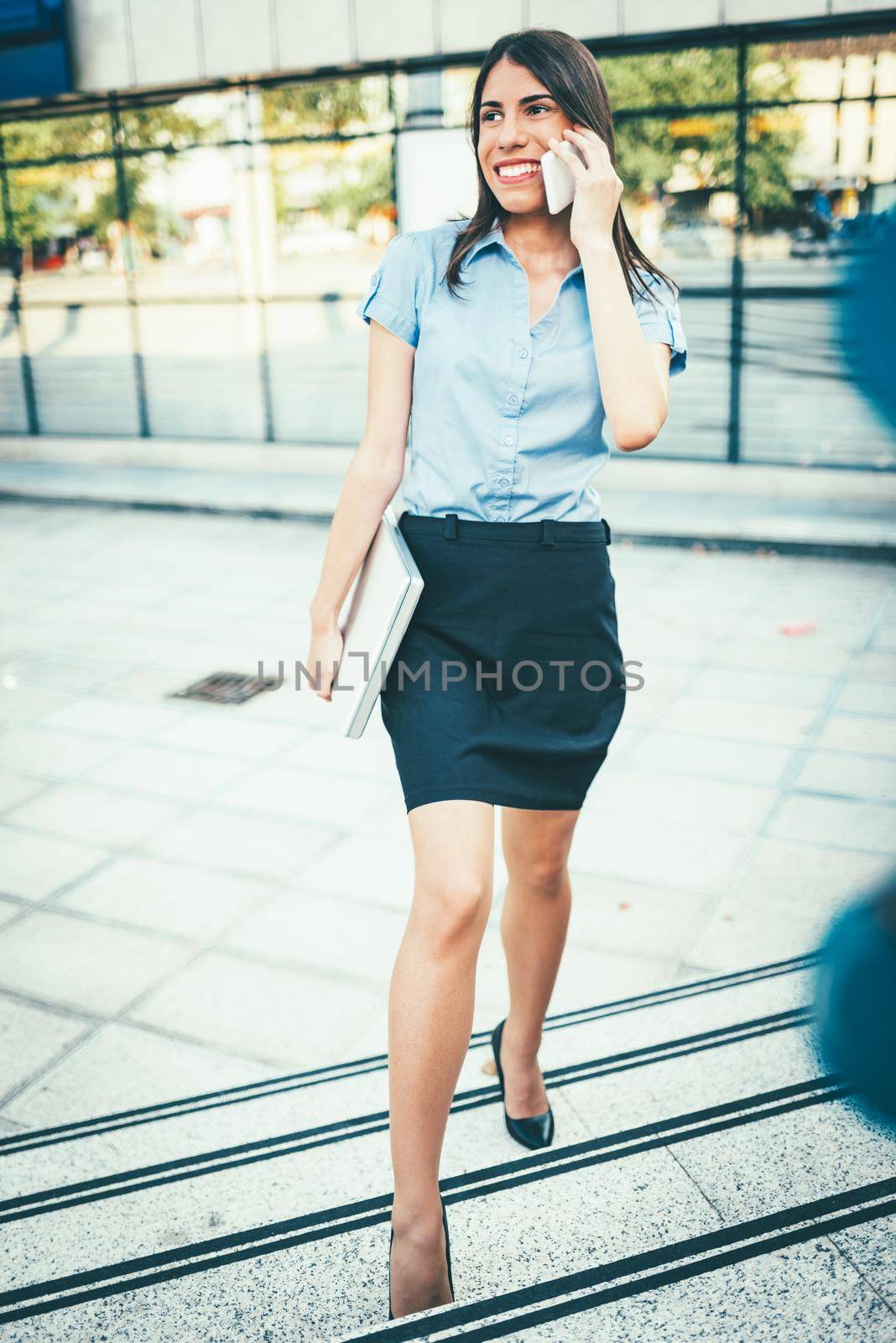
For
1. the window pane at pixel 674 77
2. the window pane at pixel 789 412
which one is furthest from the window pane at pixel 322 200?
the window pane at pixel 789 412

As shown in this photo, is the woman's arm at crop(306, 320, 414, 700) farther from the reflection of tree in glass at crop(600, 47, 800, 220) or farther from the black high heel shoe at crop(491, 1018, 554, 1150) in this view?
the reflection of tree in glass at crop(600, 47, 800, 220)

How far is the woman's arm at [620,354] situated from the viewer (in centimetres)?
192

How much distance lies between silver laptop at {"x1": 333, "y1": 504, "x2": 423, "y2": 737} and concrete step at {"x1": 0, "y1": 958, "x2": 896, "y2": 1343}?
91 cm

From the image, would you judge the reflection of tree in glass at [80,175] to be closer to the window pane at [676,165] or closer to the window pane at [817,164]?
the window pane at [676,165]

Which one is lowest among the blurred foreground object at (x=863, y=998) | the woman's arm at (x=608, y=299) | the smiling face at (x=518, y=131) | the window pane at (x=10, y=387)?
the window pane at (x=10, y=387)

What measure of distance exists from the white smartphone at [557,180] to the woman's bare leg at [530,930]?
3.31 feet

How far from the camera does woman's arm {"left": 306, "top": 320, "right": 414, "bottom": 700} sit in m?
2.12

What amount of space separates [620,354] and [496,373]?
215mm

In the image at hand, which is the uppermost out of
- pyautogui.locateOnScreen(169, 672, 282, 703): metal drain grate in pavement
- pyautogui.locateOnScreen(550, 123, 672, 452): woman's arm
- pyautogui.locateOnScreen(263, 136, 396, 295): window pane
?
pyautogui.locateOnScreen(263, 136, 396, 295): window pane

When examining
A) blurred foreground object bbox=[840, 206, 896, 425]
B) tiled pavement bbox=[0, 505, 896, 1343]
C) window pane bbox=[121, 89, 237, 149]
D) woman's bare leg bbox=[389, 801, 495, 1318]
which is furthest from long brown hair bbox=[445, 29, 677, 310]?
window pane bbox=[121, 89, 237, 149]

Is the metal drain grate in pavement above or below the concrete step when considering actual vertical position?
below

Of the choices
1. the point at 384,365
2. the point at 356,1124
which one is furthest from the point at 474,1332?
the point at 384,365

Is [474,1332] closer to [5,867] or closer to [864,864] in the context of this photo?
[864,864]

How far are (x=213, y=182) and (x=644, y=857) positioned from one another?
985 cm
